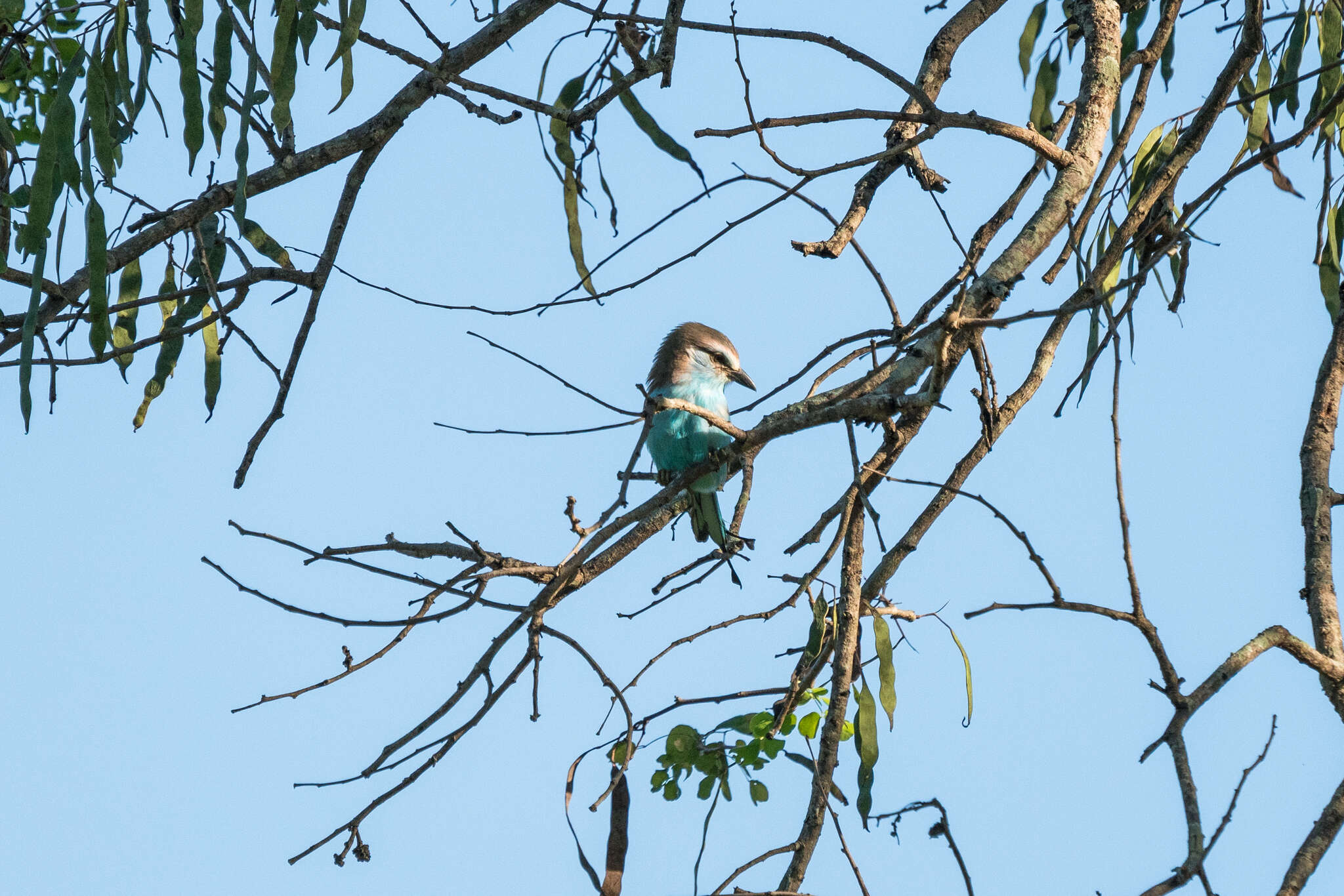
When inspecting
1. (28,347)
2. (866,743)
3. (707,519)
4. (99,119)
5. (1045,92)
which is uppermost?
(1045,92)

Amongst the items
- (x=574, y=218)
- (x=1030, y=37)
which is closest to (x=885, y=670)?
(x=574, y=218)

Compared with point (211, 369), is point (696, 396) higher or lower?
higher

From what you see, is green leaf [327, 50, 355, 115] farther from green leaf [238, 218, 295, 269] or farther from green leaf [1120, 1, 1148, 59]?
green leaf [1120, 1, 1148, 59]

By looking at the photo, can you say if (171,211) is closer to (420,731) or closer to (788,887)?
(420,731)

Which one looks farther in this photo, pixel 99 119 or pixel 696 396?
pixel 696 396

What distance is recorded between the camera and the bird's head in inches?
231

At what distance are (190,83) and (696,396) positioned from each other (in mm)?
3166

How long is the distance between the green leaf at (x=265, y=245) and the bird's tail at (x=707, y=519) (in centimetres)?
213

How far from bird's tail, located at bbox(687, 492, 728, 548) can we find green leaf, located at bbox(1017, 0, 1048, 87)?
1.96 m

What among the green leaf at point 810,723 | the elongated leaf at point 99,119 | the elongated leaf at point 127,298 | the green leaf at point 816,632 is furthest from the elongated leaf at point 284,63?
the green leaf at point 810,723

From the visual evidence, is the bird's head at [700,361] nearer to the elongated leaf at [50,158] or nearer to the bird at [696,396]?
the bird at [696,396]

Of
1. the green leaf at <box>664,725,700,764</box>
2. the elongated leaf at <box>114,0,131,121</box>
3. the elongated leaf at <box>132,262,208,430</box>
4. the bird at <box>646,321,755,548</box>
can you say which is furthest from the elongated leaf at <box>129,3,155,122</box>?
the bird at <box>646,321,755,548</box>

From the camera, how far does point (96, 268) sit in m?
2.84

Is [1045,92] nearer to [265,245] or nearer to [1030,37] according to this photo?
[1030,37]
